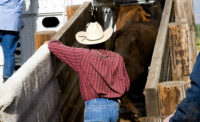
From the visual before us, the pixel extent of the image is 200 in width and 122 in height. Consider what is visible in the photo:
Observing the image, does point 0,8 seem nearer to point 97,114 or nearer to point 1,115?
point 97,114

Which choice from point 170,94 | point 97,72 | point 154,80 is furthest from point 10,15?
point 170,94

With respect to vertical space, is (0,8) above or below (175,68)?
above

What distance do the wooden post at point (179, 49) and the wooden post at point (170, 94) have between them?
6.20 feet

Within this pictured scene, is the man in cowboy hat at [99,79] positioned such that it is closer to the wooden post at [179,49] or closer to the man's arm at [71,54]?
the man's arm at [71,54]

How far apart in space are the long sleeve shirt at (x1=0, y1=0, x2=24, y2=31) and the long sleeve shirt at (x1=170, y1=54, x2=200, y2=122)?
4.87 meters

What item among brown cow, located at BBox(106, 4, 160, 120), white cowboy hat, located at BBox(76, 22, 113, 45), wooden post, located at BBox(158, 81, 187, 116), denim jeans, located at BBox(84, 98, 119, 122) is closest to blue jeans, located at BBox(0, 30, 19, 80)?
brown cow, located at BBox(106, 4, 160, 120)

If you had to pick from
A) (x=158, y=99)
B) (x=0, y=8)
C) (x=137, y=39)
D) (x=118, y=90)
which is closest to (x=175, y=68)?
(x=137, y=39)

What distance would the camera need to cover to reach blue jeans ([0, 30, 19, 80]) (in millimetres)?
6507

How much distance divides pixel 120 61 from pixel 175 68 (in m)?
1.69

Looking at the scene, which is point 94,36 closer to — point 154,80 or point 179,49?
point 154,80

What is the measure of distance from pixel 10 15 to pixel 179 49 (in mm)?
2802

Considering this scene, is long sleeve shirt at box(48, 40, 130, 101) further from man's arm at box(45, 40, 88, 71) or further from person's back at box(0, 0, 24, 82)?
person's back at box(0, 0, 24, 82)

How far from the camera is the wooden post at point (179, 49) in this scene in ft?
17.6

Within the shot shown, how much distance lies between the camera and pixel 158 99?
11.7 ft
